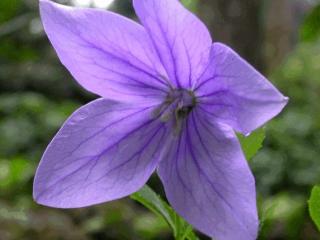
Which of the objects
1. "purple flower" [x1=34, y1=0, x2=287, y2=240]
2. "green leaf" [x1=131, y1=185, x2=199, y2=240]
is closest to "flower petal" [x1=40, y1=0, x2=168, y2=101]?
"purple flower" [x1=34, y1=0, x2=287, y2=240]

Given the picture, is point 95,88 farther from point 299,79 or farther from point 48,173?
point 299,79

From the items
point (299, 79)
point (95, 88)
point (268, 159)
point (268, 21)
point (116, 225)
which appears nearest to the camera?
point (95, 88)

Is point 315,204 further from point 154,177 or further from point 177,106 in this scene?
point 154,177

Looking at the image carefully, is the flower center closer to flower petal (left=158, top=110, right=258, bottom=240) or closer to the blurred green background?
flower petal (left=158, top=110, right=258, bottom=240)

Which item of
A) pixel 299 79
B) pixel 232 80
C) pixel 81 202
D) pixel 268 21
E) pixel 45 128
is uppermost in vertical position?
pixel 232 80

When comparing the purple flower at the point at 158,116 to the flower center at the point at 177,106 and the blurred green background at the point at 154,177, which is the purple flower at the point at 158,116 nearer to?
the flower center at the point at 177,106

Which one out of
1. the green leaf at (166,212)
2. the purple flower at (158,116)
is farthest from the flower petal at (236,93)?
the green leaf at (166,212)

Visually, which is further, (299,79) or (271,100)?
(299,79)

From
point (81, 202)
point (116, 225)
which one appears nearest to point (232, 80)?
point (81, 202)
